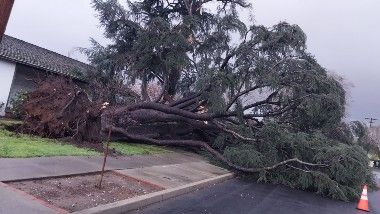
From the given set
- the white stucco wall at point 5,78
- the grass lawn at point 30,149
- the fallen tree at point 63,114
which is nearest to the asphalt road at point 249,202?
the grass lawn at point 30,149

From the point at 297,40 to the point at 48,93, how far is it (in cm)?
1021

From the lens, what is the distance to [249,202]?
10.2 meters

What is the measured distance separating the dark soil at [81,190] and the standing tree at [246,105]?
5.73 meters

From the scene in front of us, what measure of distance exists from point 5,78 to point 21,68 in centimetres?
184

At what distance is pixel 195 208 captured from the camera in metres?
8.41

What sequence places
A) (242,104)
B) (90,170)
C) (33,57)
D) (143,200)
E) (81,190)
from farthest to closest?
(33,57), (242,104), (90,170), (143,200), (81,190)

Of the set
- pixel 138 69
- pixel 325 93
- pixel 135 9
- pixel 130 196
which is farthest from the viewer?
pixel 135 9

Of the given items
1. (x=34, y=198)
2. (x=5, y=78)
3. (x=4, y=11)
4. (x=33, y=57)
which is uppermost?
(x=33, y=57)

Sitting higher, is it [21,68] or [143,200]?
[21,68]

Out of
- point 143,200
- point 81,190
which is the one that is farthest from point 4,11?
point 143,200

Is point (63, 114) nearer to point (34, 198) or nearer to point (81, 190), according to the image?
point (81, 190)

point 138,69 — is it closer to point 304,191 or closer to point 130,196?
point 304,191

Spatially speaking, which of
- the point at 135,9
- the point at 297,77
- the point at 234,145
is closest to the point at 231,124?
the point at 234,145

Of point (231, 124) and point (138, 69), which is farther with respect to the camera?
point (138, 69)
